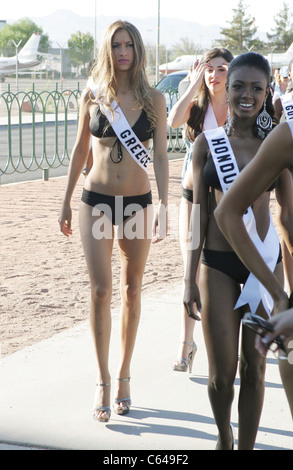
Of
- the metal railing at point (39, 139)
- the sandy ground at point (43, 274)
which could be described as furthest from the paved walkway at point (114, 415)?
the metal railing at point (39, 139)

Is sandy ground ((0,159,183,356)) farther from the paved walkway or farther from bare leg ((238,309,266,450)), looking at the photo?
bare leg ((238,309,266,450))

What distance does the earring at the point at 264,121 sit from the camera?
10.4 ft

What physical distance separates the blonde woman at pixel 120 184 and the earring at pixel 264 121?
86 centimetres

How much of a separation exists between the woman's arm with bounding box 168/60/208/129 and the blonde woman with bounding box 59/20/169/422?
41 centimetres

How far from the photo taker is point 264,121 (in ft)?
10.5

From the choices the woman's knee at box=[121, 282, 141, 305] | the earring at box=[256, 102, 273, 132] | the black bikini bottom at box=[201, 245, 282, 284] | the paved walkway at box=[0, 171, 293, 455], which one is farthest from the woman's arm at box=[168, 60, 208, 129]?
the black bikini bottom at box=[201, 245, 282, 284]

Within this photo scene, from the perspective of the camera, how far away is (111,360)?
4453mm

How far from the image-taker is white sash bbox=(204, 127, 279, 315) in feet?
9.68

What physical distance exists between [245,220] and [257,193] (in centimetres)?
85

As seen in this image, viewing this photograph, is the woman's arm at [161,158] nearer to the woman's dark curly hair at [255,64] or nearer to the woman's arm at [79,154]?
the woman's arm at [79,154]

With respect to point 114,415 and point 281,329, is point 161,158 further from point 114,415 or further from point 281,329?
point 281,329

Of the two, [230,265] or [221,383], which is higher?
[230,265]

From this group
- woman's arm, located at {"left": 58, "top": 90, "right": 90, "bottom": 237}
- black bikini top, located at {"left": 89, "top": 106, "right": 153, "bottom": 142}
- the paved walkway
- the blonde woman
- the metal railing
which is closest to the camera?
the paved walkway

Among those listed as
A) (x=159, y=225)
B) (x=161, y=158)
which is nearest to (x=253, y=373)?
(x=159, y=225)
